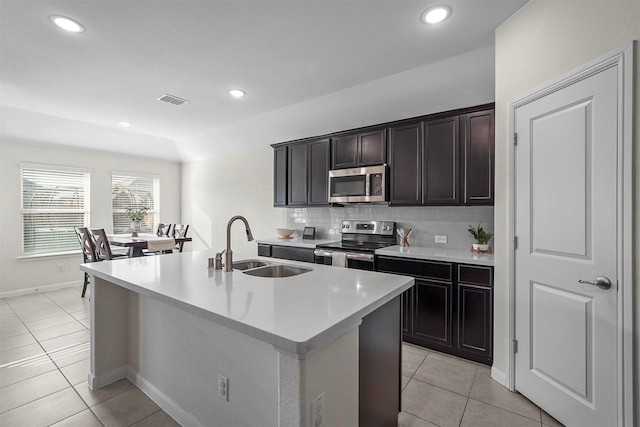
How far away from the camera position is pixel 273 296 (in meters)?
1.49

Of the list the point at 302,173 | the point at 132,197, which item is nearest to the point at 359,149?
the point at 302,173

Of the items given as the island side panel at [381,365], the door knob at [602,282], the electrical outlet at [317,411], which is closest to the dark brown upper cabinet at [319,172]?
the island side panel at [381,365]

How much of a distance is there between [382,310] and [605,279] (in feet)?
3.96

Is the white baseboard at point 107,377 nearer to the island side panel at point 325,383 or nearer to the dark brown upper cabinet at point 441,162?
the island side panel at point 325,383

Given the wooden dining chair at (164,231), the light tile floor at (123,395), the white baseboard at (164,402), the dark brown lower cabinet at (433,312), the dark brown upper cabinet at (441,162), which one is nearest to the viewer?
the white baseboard at (164,402)

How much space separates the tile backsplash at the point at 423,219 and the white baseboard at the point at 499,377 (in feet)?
4.32

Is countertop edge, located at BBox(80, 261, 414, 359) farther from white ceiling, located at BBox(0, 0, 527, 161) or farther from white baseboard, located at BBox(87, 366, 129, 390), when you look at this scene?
white ceiling, located at BBox(0, 0, 527, 161)

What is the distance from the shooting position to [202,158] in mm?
6520

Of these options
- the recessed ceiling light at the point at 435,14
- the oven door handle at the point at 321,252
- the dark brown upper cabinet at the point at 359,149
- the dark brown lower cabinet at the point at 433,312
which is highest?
the recessed ceiling light at the point at 435,14

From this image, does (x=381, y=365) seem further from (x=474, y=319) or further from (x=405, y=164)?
(x=405, y=164)

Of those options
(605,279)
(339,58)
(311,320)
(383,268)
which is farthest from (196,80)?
(605,279)

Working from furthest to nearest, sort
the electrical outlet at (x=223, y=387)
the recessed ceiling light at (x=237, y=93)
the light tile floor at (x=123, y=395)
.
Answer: the recessed ceiling light at (x=237, y=93) < the light tile floor at (x=123, y=395) < the electrical outlet at (x=223, y=387)

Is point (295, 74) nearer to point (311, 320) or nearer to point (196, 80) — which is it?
point (196, 80)

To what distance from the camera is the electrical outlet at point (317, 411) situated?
3.64 ft
